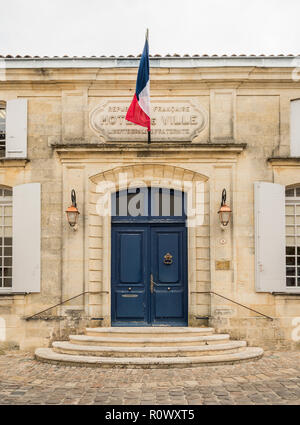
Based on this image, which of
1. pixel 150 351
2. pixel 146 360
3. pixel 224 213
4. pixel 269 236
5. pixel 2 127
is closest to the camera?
pixel 146 360

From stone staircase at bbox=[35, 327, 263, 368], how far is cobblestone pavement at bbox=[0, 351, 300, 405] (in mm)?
137

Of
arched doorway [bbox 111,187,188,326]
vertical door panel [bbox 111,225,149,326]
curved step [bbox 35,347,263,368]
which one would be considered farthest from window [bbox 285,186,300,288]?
vertical door panel [bbox 111,225,149,326]

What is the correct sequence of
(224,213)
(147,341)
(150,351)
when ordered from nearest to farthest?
(150,351), (147,341), (224,213)

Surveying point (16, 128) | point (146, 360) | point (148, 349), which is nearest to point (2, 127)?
point (16, 128)

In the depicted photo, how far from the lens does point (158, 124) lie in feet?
32.6

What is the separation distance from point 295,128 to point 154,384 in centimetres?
564

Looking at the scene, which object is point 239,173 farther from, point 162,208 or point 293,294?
point 293,294

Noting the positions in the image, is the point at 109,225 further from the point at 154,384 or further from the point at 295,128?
the point at 295,128

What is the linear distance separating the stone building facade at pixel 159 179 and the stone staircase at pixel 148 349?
420 mm

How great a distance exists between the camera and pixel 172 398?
6.47 m

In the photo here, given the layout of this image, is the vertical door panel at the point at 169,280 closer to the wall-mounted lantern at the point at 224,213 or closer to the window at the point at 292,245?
the wall-mounted lantern at the point at 224,213

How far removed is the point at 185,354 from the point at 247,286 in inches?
77.8

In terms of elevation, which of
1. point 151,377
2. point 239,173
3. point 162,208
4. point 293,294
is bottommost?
point 151,377
